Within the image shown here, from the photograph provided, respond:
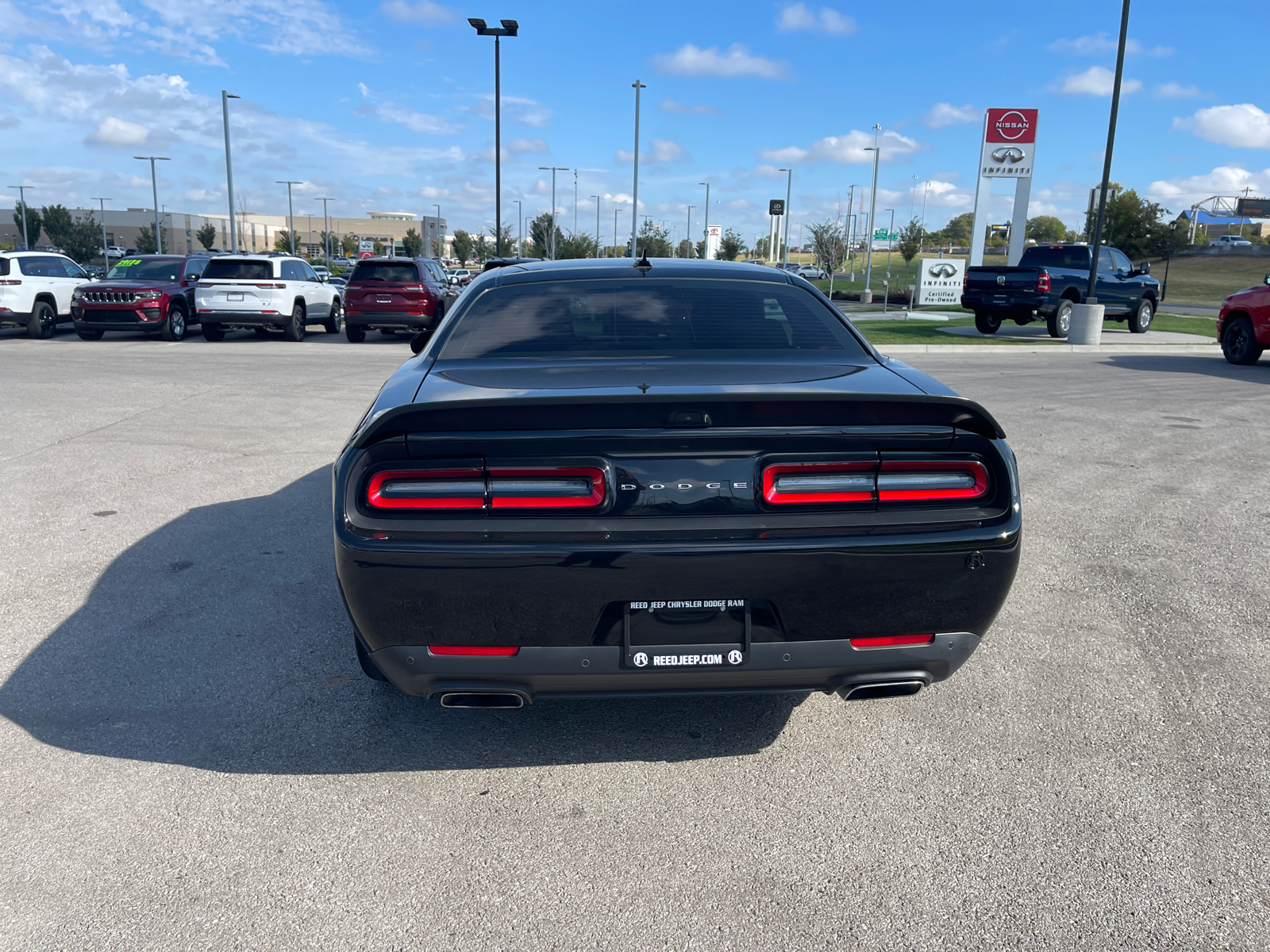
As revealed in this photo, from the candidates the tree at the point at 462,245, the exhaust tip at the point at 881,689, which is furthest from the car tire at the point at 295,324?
the tree at the point at 462,245

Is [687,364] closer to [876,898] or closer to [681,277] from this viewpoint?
[681,277]

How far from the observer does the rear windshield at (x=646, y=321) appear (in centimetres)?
381

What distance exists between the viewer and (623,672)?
111 inches

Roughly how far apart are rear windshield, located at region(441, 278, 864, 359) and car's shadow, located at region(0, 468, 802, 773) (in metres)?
1.34

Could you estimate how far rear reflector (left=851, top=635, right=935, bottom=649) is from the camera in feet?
9.58

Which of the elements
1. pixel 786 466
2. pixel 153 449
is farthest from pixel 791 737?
pixel 153 449

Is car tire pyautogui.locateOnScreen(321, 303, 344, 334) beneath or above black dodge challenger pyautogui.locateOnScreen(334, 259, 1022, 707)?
beneath

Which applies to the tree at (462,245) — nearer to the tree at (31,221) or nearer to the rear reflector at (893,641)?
the tree at (31,221)

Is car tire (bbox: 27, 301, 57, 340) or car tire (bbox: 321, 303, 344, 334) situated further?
car tire (bbox: 321, 303, 344, 334)

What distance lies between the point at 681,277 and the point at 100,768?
2891 millimetres

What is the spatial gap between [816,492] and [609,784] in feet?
3.84

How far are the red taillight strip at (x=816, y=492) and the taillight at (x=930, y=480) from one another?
0.16 feet

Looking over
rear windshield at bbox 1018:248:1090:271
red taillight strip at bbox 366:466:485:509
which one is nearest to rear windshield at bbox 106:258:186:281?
rear windshield at bbox 1018:248:1090:271

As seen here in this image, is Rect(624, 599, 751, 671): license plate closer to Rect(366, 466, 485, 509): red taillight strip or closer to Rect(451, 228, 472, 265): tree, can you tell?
Rect(366, 466, 485, 509): red taillight strip
